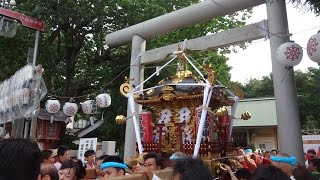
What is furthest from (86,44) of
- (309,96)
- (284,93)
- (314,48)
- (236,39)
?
(309,96)

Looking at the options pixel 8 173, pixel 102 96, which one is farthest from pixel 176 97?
pixel 8 173

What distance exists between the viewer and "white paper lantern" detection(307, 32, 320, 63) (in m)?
5.29

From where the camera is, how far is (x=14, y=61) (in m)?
13.0

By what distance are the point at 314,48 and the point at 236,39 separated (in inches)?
134

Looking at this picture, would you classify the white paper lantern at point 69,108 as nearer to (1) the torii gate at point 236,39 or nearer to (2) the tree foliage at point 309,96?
(1) the torii gate at point 236,39

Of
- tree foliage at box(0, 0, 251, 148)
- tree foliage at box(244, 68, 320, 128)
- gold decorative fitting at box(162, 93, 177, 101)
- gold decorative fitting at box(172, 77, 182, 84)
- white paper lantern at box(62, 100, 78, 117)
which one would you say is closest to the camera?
gold decorative fitting at box(162, 93, 177, 101)

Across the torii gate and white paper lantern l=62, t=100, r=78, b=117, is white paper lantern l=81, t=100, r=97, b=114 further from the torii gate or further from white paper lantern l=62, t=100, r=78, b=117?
the torii gate

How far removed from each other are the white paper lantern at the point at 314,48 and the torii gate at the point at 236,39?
1.73 meters

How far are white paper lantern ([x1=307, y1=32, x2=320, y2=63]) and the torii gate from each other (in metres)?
1.73

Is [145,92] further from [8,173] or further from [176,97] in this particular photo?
[8,173]

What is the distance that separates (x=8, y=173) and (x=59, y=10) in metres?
12.1

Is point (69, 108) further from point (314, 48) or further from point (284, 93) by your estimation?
point (314, 48)

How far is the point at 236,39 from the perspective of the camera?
8633 millimetres

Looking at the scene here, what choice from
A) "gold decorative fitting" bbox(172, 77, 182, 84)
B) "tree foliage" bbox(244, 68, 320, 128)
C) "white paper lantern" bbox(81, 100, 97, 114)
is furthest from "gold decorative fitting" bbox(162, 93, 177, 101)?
"tree foliage" bbox(244, 68, 320, 128)
